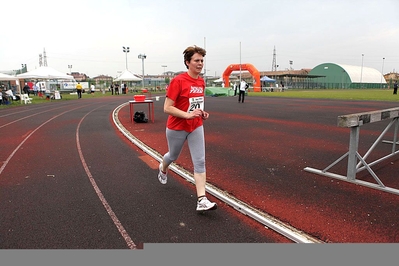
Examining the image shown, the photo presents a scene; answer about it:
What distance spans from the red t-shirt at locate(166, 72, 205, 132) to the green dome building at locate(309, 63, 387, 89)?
7518cm

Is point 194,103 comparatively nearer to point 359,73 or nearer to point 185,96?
point 185,96

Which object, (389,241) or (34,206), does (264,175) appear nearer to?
(389,241)

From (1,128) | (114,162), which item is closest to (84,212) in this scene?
(114,162)

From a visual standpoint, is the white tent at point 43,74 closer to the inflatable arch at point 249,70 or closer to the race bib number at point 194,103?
the race bib number at point 194,103

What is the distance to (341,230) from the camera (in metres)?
3.06

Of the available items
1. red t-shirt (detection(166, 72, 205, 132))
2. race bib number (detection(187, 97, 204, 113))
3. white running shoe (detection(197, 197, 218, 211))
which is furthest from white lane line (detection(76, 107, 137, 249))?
race bib number (detection(187, 97, 204, 113))

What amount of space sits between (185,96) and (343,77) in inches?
3432

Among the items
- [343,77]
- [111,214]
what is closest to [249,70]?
[111,214]

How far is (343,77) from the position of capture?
258 feet

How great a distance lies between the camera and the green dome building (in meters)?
76.6

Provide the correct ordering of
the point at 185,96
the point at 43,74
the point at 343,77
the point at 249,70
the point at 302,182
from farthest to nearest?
1. the point at 343,77
2. the point at 249,70
3. the point at 43,74
4. the point at 302,182
5. the point at 185,96

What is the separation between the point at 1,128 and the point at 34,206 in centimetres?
905

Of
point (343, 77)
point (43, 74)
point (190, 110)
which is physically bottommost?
point (190, 110)

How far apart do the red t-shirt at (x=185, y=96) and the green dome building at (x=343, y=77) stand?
2960 inches
